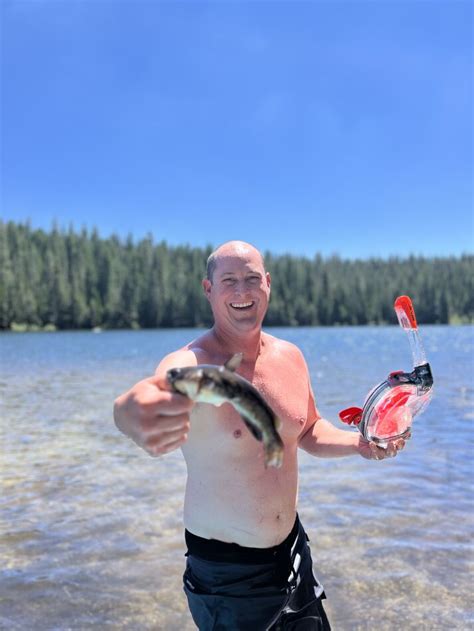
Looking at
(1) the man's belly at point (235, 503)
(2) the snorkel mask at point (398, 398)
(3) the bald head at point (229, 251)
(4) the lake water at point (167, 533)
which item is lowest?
(4) the lake water at point (167, 533)

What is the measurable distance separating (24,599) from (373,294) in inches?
5932

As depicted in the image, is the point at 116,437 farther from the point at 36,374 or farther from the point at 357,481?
the point at 36,374

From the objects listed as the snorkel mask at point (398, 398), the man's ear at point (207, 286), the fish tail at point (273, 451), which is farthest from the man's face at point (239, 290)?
the fish tail at point (273, 451)

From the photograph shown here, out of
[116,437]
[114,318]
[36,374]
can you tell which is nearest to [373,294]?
[114,318]

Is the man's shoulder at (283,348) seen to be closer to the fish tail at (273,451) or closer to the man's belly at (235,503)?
the man's belly at (235,503)

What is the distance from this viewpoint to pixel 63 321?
402ft

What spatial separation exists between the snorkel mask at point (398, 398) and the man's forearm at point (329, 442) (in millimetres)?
148

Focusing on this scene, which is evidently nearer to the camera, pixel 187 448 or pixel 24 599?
pixel 187 448

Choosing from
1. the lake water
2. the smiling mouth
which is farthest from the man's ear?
the lake water

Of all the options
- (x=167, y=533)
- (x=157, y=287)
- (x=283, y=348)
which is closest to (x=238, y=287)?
(x=283, y=348)

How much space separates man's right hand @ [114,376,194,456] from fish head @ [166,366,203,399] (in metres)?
0.08

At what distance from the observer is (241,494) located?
123 inches

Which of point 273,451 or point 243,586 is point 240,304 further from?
point 243,586

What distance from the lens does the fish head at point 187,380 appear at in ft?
6.49
